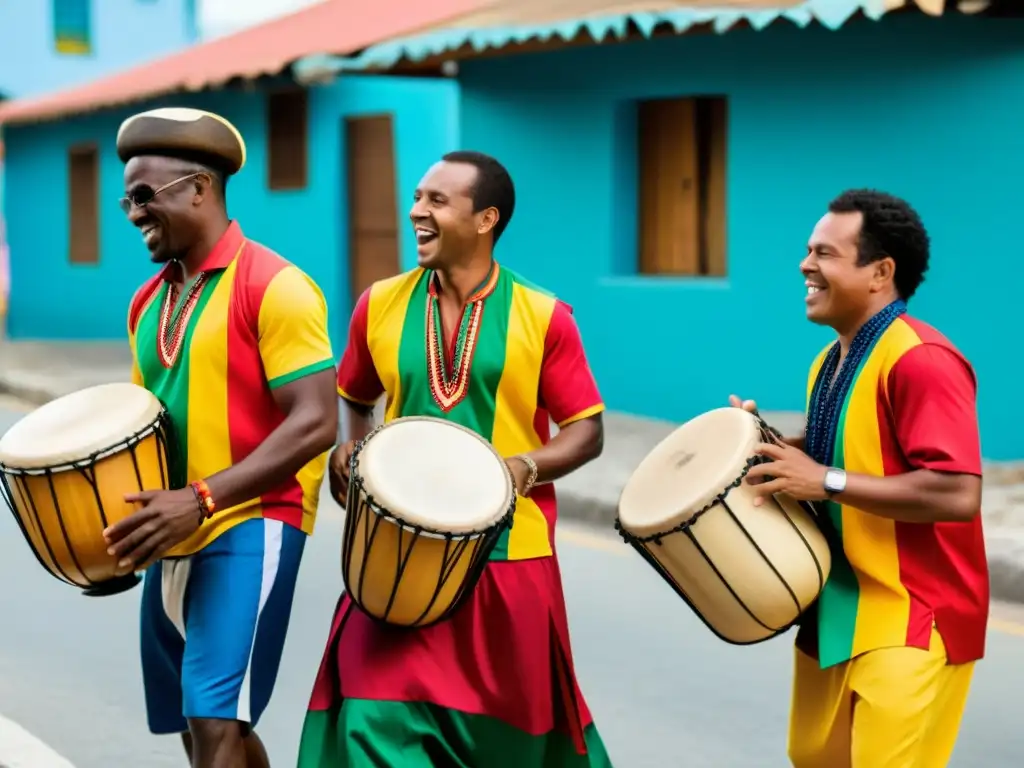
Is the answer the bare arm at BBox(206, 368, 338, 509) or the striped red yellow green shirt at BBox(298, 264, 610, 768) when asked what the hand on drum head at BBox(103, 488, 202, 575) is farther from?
the striped red yellow green shirt at BBox(298, 264, 610, 768)

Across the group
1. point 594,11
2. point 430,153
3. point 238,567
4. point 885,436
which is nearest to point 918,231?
point 885,436

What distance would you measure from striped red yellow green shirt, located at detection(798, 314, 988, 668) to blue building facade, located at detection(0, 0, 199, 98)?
28.5m

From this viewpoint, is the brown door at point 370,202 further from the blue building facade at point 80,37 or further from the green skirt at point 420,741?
the blue building facade at point 80,37

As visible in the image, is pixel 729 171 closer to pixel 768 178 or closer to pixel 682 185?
→ pixel 768 178

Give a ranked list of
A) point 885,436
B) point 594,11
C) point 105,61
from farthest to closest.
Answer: point 105,61
point 594,11
point 885,436

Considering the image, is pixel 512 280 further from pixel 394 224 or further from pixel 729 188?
pixel 394 224

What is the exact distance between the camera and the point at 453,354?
4.38 m

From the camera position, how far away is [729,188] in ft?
42.1

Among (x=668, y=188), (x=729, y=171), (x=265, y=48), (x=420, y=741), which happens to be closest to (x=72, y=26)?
(x=265, y=48)

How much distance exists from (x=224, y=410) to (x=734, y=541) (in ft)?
4.02

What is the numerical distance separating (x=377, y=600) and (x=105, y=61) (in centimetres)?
2937

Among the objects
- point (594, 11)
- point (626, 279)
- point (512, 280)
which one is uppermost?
point (594, 11)

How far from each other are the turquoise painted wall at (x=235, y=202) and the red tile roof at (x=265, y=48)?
46cm

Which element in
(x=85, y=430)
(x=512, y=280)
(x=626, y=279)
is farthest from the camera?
(x=626, y=279)
